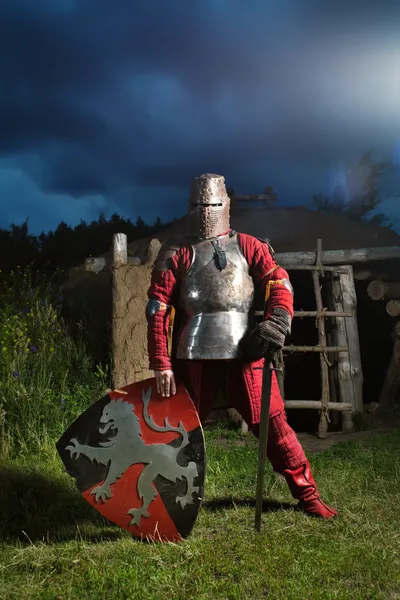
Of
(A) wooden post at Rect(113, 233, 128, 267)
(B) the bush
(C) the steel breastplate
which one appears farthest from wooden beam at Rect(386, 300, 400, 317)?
(C) the steel breastplate

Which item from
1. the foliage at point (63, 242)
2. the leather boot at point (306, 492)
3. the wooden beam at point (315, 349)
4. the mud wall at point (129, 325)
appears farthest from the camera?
the foliage at point (63, 242)

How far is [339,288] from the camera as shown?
250 inches

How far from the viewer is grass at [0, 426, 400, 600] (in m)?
2.95

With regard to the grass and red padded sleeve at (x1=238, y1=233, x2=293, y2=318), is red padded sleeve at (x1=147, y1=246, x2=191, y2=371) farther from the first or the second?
the grass

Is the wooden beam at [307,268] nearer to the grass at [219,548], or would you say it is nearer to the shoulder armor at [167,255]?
the grass at [219,548]

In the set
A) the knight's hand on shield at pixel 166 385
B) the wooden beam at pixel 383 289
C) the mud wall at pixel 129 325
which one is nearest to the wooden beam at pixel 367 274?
the wooden beam at pixel 383 289

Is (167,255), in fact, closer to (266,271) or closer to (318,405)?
(266,271)

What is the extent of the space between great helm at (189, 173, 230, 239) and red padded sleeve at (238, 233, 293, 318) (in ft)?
0.52

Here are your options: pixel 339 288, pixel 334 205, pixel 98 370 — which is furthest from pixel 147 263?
pixel 334 205

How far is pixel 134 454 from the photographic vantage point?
3.38 meters

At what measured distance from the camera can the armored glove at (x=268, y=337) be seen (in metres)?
3.28

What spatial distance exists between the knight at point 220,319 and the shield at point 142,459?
5.9 inches

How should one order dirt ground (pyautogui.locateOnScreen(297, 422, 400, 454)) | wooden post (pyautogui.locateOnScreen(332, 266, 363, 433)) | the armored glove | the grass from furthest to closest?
wooden post (pyautogui.locateOnScreen(332, 266, 363, 433))
dirt ground (pyautogui.locateOnScreen(297, 422, 400, 454))
the armored glove
the grass

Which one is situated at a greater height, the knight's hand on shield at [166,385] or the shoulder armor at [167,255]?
the shoulder armor at [167,255]
